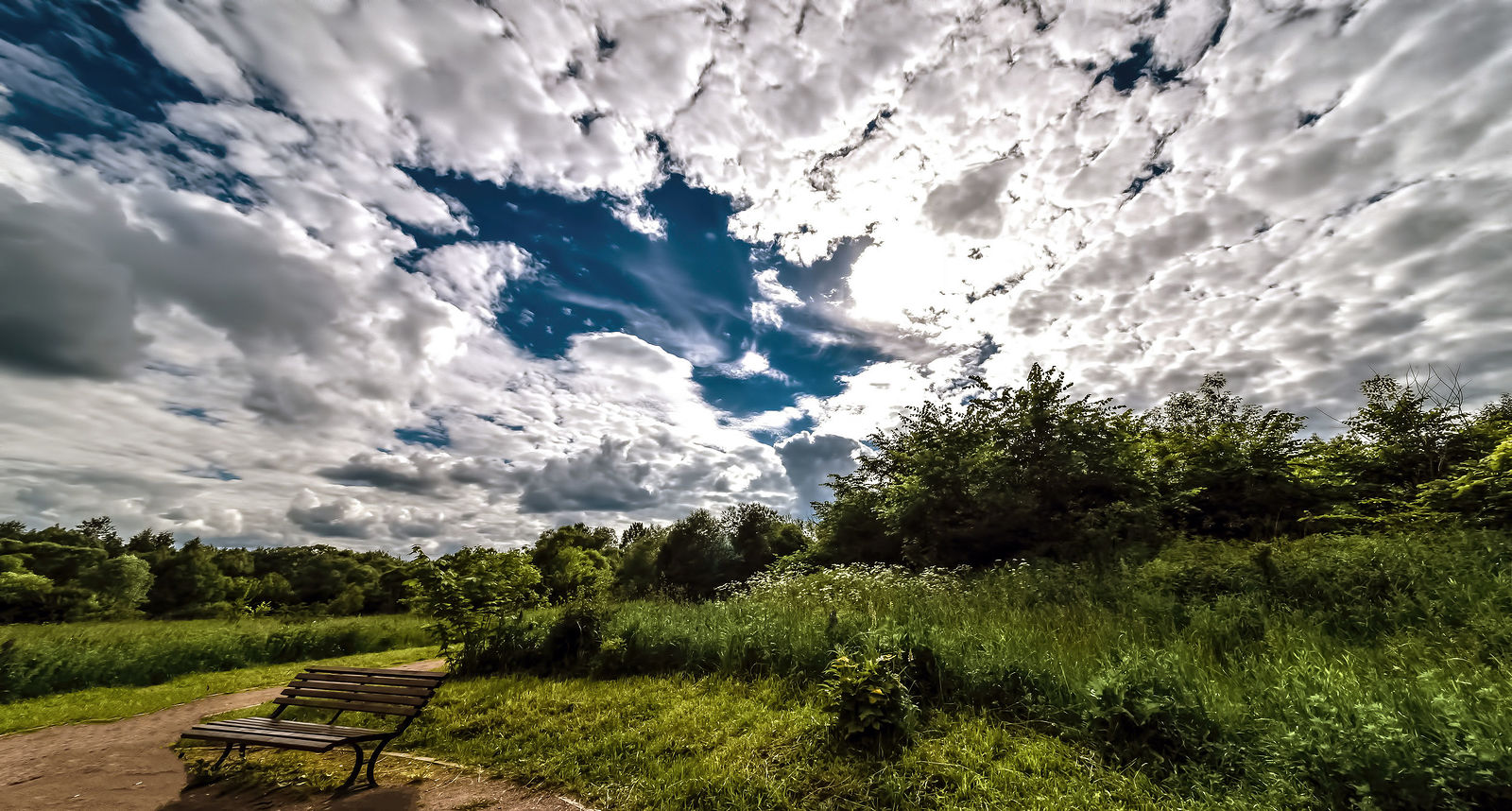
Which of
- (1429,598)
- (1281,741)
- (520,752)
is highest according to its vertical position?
(1429,598)

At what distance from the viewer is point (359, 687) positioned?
5789 mm

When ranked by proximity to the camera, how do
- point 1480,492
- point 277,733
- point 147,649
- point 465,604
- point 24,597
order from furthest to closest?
point 24,597, point 147,649, point 465,604, point 1480,492, point 277,733

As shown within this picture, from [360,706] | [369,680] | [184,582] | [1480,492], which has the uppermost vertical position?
[1480,492]

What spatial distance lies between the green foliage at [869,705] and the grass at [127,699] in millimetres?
11279

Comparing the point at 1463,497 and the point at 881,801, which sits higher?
the point at 1463,497

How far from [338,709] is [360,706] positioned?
0.58 meters

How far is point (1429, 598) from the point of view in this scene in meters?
5.99

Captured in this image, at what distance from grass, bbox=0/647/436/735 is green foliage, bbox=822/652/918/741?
444 inches

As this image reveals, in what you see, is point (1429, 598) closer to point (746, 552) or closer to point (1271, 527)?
point (1271, 527)

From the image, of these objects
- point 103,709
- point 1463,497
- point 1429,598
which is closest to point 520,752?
point 103,709

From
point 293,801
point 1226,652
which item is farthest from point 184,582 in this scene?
point 1226,652

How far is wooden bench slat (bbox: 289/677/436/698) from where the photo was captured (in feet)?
18.1

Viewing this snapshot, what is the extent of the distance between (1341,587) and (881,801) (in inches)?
276

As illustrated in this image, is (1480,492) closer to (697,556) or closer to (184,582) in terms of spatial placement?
(697,556)
